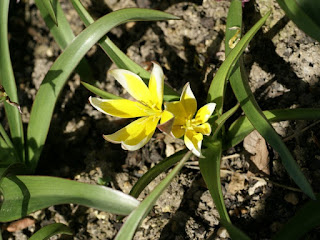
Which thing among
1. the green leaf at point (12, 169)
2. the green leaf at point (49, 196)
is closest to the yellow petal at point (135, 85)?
the green leaf at point (49, 196)

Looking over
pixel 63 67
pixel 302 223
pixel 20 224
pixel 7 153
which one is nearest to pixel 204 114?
pixel 302 223

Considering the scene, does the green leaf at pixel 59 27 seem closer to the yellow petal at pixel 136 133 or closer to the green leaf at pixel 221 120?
the yellow petal at pixel 136 133

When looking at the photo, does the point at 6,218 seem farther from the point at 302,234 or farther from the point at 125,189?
the point at 302,234

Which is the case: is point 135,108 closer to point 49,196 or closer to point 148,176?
point 148,176

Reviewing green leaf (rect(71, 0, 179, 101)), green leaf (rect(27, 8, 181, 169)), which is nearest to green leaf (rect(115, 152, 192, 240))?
green leaf (rect(71, 0, 179, 101))

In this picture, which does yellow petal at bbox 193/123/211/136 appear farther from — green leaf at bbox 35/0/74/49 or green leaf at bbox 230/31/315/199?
green leaf at bbox 35/0/74/49
